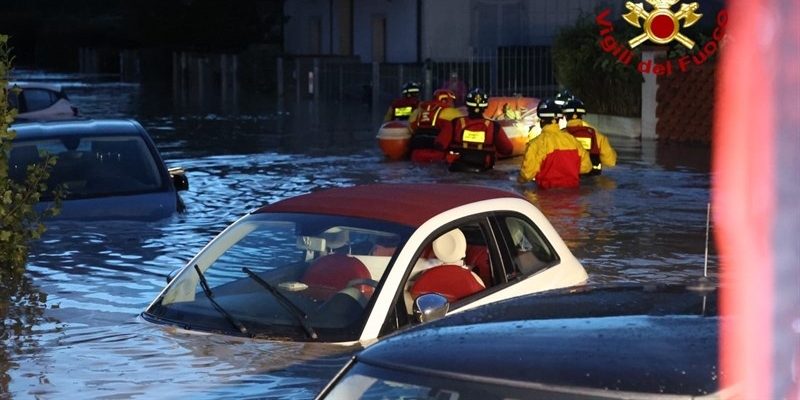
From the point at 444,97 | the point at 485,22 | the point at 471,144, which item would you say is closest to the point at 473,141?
the point at 471,144

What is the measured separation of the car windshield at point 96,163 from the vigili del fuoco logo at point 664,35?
16.1 m

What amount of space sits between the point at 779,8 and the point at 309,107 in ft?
105

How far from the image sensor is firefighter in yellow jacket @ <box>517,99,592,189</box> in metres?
17.9

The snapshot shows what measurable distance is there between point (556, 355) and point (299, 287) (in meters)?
3.94

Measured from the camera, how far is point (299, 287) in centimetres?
717

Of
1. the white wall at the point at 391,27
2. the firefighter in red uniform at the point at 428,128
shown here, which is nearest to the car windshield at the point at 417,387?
the firefighter in red uniform at the point at 428,128

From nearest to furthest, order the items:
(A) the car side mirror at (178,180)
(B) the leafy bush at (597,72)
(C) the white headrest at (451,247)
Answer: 1. (C) the white headrest at (451,247)
2. (A) the car side mirror at (178,180)
3. (B) the leafy bush at (597,72)

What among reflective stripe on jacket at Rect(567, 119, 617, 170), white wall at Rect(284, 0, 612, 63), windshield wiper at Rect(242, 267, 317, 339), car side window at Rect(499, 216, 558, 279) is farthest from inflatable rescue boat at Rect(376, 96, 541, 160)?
white wall at Rect(284, 0, 612, 63)

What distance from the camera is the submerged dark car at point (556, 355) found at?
3.17 metres

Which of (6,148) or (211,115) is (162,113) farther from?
(6,148)

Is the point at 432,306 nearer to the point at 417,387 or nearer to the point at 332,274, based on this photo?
the point at 332,274

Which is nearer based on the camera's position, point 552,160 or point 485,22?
point 552,160

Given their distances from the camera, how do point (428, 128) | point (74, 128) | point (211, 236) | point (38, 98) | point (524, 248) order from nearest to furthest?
point (524, 248)
point (74, 128)
point (211, 236)
point (428, 128)
point (38, 98)

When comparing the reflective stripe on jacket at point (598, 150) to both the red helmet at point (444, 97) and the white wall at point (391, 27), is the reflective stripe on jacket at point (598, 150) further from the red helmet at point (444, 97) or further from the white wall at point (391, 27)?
the white wall at point (391, 27)
